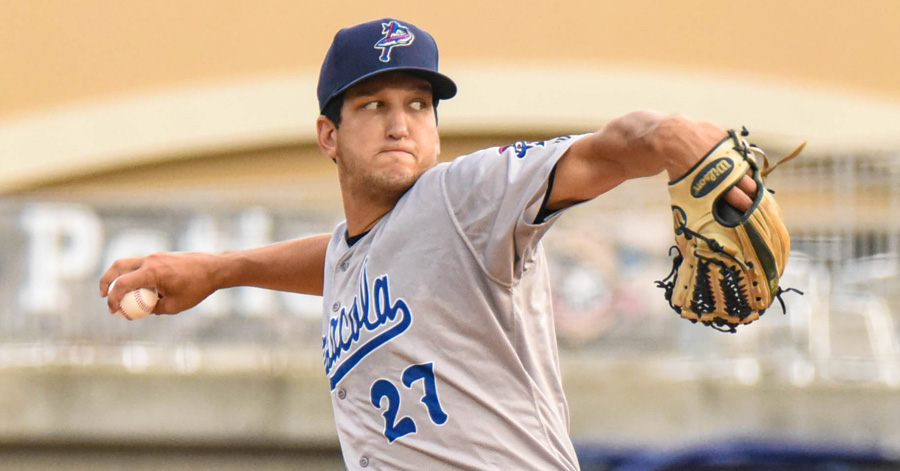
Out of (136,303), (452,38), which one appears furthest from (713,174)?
(452,38)

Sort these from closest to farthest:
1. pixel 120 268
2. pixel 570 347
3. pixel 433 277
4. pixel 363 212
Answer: pixel 433 277, pixel 363 212, pixel 120 268, pixel 570 347

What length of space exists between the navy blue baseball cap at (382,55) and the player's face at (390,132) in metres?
0.04

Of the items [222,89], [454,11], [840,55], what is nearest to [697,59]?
[840,55]

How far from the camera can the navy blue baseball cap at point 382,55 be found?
310 centimetres

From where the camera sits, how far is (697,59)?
1427 cm

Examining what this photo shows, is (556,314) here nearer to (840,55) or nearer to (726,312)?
(726,312)

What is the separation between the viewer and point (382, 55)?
3.11 metres

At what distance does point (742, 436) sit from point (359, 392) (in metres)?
4.85

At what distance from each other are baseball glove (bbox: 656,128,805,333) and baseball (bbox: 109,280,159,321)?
1755 millimetres

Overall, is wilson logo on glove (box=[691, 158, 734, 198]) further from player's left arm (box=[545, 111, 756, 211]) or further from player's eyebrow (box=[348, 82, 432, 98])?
player's eyebrow (box=[348, 82, 432, 98])

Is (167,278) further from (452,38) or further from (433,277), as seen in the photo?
(452,38)

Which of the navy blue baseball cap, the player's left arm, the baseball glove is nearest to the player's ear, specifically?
the navy blue baseball cap

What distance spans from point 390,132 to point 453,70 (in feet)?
36.9

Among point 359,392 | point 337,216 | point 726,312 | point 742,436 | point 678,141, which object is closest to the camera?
point 678,141
